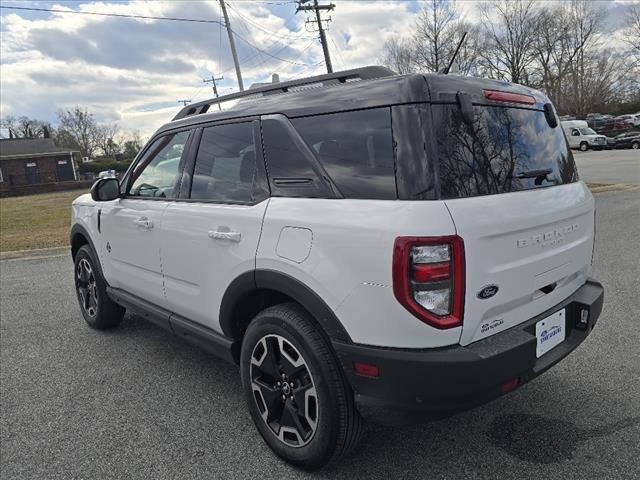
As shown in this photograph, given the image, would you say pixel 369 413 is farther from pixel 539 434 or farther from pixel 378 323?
pixel 539 434

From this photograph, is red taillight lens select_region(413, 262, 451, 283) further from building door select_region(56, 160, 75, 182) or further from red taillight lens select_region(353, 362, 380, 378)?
building door select_region(56, 160, 75, 182)

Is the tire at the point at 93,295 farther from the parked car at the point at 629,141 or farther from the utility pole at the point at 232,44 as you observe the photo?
the parked car at the point at 629,141

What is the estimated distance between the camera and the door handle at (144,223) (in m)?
3.29

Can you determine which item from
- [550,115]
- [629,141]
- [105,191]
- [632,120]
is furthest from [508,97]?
[632,120]

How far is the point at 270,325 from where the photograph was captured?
94.0 inches

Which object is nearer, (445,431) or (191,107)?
(445,431)

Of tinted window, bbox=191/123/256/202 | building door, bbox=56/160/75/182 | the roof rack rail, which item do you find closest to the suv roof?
the roof rack rail

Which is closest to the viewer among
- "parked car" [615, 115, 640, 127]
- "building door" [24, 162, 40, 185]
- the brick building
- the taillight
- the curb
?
the taillight

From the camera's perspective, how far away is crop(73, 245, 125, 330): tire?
4332mm

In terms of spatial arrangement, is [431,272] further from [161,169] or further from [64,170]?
[64,170]

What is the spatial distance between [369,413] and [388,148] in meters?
1.15

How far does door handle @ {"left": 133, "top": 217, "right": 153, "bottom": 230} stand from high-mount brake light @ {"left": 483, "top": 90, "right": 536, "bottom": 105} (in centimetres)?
231

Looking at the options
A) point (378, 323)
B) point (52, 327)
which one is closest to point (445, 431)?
point (378, 323)

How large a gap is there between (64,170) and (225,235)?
180 ft
